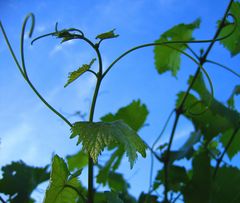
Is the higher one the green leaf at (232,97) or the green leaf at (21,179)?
the green leaf at (232,97)

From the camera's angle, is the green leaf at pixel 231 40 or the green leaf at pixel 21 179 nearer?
the green leaf at pixel 21 179

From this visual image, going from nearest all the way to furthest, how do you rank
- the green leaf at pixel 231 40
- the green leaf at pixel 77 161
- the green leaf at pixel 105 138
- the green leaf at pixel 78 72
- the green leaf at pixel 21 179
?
the green leaf at pixel 105 138
the green leaf at pixel 78 72
the green leaf at pixel 21 179
the green leaf at pixel 231 40
the green leaf at pixel 77 161

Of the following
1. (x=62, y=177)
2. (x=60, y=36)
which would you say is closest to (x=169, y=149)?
(x=62, y=177)

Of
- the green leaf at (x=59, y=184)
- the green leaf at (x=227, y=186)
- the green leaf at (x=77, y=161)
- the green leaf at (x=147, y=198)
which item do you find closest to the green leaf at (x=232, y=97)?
the green leaf at (x=227, y=186)

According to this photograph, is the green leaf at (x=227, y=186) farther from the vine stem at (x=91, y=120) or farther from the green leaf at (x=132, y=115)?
the vine stem at (x=91, y=120)

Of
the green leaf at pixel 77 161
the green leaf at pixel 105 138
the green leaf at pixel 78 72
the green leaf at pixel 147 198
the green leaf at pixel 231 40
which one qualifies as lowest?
the green leaf at pixel 105 138

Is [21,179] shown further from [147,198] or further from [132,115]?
[132,115]

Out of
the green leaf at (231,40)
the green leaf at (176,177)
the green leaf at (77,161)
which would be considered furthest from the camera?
the green leaf at (77,161)
